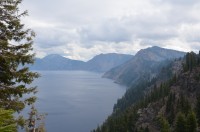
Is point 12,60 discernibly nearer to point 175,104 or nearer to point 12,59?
point 12,59

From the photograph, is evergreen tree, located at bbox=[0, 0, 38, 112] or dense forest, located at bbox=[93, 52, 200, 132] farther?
dense forest, located at bbox=[93, 52, 200, 132]

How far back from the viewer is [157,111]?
168m

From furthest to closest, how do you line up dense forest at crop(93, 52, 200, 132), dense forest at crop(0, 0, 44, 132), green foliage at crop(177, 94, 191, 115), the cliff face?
1. the cliff face
2. dense forest at crop(93, 52, 200, 132)
3. green foliage at crop(177, 94, 191, 115)
4. dense forest at crop(0, 0, 44, 132)

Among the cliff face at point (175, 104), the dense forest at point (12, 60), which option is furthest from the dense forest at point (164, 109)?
the dense forest at point (12, 60)

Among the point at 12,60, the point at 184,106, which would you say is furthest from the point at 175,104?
the point at 12,60

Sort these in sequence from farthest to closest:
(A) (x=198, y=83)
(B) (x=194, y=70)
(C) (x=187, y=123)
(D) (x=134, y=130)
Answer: (B) (x=194, y=70)
(A) (x=198, y=83)
(D) (x=134, y=130)
(C) (x=187, y=123)

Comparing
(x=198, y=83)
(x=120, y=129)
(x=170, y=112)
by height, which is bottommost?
(x=120, y=129)

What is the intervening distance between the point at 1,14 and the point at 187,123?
88.5 metres

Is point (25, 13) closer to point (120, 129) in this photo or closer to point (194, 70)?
point (120, 129)

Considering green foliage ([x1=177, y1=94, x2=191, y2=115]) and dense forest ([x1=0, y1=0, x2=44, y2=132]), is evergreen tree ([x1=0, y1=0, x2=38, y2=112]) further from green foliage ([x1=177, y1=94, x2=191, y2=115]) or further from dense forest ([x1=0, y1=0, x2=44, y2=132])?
green foliage ([x1=177, y1=94, x2=191, y2=115])

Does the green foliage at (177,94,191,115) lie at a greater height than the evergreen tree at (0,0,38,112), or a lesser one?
lesser

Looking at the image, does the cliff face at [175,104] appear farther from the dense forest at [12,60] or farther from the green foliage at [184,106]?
the dense forest at [12,60]

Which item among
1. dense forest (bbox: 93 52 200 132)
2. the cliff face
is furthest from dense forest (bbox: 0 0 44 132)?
the cliff face

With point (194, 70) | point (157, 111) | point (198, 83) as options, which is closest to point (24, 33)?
point (157, 111)
